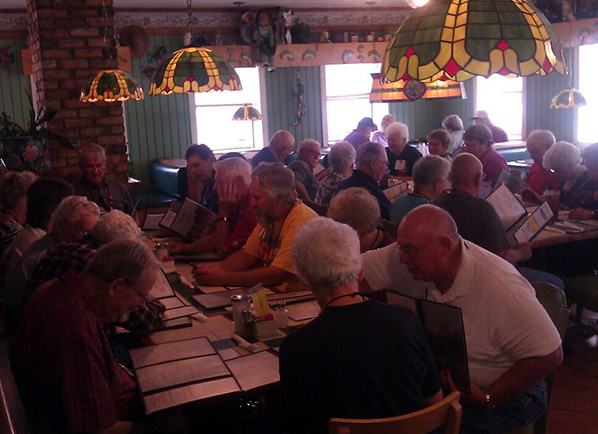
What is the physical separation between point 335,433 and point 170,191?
7.85 m

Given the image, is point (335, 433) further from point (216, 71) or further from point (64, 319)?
point (216, 71)

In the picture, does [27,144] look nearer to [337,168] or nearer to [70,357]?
[337,168]

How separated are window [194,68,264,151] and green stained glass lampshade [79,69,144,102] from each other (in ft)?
19.2

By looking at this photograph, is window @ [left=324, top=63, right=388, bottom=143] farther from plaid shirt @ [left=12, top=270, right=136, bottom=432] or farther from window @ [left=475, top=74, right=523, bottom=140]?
plaid shirt @ [left=12, top=270, right=136, bottom=432]

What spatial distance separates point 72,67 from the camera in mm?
5746

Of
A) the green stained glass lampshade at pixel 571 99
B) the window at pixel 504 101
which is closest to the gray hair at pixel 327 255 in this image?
the green stained glass lampshade at pixel 571 99

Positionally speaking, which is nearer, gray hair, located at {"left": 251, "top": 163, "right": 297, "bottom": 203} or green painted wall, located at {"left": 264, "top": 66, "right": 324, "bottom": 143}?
gray hair, located at {"left": 251, "top": 163, "right": 297, "bottom": 203}

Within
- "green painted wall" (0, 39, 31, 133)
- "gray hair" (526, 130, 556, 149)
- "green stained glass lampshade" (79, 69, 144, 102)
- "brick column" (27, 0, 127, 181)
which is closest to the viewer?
"green stained glass lampshade" (79, 69, 144, 102)

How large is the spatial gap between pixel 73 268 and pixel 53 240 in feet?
2.19

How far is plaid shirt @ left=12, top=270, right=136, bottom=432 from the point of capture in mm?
2074

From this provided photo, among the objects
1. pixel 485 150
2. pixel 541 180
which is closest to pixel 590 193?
pixel 541 180

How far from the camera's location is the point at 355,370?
182 cm

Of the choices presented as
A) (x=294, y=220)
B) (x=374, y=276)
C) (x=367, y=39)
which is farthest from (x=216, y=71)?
(x=367, y=39)

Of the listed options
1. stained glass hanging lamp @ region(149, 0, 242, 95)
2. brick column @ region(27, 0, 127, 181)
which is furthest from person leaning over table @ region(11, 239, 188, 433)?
brick column @ region(27, 0, 127, 181)
